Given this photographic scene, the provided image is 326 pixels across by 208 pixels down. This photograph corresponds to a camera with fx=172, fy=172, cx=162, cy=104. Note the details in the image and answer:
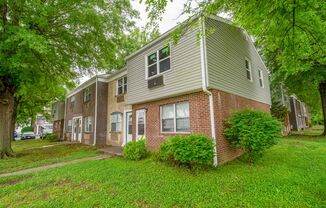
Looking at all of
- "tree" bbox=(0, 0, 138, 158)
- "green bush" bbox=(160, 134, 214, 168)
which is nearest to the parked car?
"tree" bbox=(0, 0, 138, 158)

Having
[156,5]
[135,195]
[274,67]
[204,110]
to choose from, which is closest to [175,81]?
[204,110]

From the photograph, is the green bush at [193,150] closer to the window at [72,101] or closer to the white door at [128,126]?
the white door at [128,126]

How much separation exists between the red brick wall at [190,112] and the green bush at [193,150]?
90 centimetres

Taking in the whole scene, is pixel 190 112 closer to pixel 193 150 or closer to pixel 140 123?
pixel 193 150

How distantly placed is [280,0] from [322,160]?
22.3 feet

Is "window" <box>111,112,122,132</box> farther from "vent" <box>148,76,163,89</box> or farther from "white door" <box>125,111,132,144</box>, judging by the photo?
"vent" <box>148,76,163,89</box>

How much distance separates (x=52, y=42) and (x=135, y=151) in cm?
910

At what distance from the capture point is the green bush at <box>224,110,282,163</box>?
21.1 ft

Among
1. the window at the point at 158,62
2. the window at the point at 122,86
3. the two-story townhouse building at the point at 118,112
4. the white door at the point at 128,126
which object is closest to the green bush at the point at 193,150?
the window at the point at 158,62

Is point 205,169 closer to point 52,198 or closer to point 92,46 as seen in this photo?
point 52,198

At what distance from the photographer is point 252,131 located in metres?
6.51

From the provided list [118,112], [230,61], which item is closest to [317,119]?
[230,61]

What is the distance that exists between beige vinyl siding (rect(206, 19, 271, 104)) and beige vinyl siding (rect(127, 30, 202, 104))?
581 millimetres

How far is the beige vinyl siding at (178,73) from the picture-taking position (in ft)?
24.1
